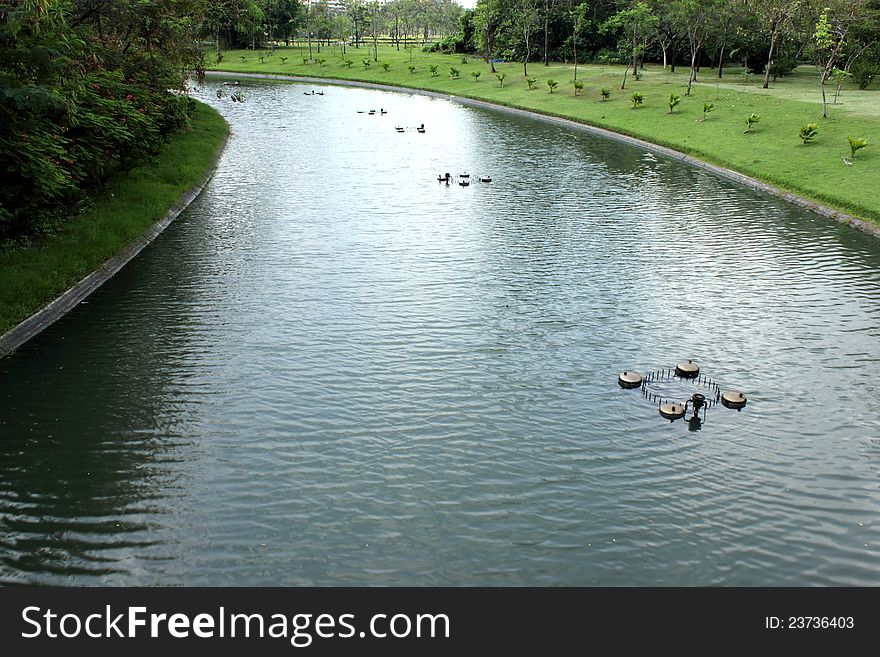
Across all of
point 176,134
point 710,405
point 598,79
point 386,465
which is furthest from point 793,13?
point 386,465

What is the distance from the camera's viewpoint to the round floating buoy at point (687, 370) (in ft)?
66.0

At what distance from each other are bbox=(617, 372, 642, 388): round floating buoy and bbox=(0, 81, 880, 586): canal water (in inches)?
7.7

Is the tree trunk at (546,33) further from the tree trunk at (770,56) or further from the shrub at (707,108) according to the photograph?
the shrub at (707,108)

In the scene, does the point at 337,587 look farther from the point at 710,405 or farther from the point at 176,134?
the point at 176,134

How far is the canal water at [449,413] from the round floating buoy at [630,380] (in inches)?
7.7

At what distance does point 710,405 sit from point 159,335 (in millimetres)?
15118

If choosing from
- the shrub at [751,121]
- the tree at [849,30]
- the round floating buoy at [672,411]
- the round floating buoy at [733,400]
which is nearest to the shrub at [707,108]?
the shrub at [751,121]

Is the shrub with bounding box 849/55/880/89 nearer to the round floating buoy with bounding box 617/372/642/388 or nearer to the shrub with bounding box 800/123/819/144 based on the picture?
the shrub with bounding box 800/123/819/144

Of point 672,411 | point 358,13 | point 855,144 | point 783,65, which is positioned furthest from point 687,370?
point 358,13

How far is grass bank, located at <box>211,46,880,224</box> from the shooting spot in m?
43.8

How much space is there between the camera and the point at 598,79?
8512 centimetres

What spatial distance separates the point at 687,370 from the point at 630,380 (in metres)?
1.62

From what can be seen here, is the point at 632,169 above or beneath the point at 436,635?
above

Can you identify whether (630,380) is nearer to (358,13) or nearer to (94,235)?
(94,235)
